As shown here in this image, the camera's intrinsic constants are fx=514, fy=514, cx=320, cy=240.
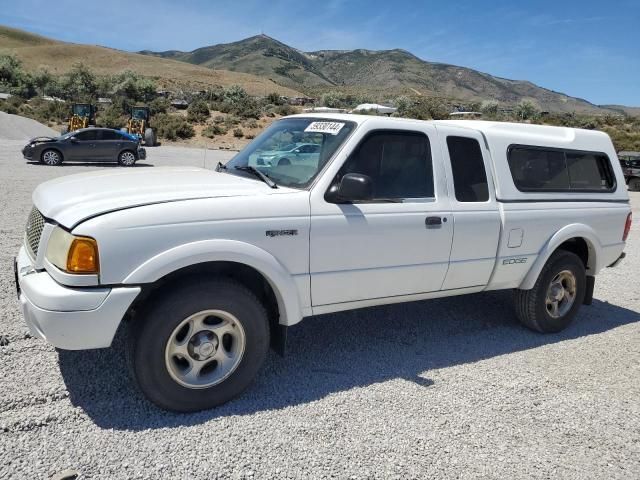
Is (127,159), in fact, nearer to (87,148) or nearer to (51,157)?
(87,148)

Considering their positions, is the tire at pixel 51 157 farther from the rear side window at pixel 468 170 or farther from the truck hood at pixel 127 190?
the rear side window at pixel 468 170

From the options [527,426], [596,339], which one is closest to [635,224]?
[596,339]

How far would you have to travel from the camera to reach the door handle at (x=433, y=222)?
3.93 metres

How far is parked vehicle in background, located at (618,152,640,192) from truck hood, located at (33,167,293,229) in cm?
2385

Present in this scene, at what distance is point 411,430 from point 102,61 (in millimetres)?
117358

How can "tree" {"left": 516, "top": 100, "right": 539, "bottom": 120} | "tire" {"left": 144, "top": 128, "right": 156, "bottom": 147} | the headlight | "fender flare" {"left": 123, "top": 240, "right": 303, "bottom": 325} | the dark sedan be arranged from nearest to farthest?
the headlight → "fender flare" {"left": 123, "top": 240, "right": 303, "bottom": 325} → the dark sedan → "tire" {"left": 144, "top": 128, "right": 156, "bottom": 147} → "tree" {"left": 516, "top": 100, "right": 539, "bottom": 120}

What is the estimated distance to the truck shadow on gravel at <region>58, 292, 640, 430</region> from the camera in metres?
3.28

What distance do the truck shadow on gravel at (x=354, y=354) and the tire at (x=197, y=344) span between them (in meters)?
0.15

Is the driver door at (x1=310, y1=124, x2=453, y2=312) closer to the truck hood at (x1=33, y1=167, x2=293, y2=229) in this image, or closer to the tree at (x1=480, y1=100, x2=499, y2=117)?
the truck hood at (x1=33, y1=167, x2=293, y2=229)

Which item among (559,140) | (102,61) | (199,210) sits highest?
(102,61)

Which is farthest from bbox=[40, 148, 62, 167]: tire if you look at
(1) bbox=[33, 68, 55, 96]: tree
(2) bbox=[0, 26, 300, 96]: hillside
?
(2) bbox=[0, 26, 300, 96]: hillside

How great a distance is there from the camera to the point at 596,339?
5090 mm

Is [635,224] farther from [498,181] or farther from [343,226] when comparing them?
[343,226]

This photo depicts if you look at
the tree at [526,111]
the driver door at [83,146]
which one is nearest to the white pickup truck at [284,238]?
the driver door at [83,146]
